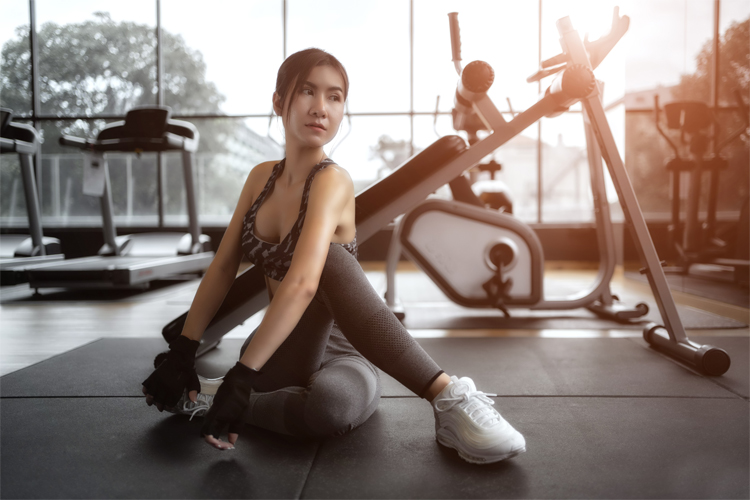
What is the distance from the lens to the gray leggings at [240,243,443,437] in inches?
38.8

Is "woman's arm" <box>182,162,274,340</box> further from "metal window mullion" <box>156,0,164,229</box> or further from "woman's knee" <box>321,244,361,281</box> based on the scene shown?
"metal window mullion" <box>156,0,164,229</box>

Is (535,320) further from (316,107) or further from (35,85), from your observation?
(35,85)

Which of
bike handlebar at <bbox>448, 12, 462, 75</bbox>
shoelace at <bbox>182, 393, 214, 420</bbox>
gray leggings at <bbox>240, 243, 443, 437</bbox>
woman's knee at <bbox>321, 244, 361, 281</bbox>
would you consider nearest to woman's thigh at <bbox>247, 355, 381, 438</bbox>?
gray leggings at <bbox>240, 243, 443, 437</bbox>

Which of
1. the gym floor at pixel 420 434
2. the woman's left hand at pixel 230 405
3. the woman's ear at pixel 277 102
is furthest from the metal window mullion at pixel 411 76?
the woman's left hand at pixel 230 405

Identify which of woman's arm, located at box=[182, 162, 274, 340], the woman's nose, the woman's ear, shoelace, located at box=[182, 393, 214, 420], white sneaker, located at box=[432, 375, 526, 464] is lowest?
shoelace, located at box=[182, 393, 214, 420]

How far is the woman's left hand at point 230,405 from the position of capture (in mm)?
815

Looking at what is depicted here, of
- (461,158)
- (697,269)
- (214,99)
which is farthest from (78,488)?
(214,99)

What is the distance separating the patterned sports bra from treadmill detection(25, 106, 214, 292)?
8.05 ft

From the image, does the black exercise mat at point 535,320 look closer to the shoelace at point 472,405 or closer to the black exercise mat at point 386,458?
the black exercise mat at point 386,458

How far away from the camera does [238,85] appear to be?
17.1 feet

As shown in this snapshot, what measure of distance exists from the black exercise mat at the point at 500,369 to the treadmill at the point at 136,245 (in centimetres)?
145

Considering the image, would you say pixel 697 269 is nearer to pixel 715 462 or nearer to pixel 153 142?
pixel 715 462

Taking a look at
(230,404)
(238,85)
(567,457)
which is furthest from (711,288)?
(238,85)

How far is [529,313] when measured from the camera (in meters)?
2.63
